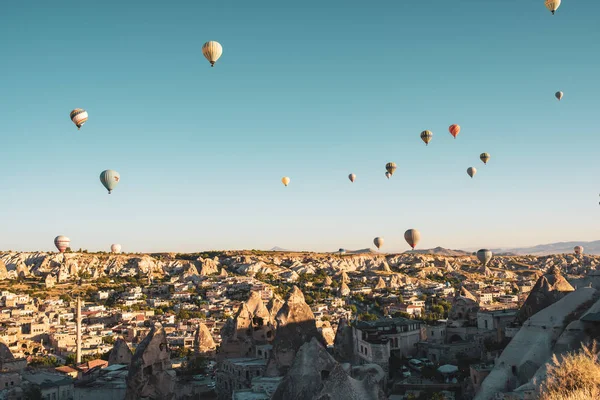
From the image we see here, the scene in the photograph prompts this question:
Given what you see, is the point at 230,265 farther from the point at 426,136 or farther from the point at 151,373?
the point at 151,373

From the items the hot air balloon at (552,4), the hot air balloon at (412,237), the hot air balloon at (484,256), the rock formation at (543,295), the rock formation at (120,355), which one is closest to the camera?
the rock formation at (543,295)

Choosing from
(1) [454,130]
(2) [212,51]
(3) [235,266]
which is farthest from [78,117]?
(3) [235,266]

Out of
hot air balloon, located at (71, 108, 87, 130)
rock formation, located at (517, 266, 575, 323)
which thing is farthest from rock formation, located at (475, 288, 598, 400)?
hot air balloon, located at (71, 108, 87, 130)

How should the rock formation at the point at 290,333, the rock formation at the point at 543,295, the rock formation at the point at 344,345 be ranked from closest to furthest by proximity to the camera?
the rock formation at the point at 290,333
the rock formation at the point at 543,295
the rock formation at the point at 344,345

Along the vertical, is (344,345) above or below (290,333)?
below

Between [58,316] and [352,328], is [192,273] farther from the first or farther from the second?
[352,328]

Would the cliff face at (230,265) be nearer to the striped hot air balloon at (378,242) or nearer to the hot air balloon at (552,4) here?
the striped hot air balloon at (378,242)

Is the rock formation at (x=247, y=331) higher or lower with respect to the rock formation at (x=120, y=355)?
higher

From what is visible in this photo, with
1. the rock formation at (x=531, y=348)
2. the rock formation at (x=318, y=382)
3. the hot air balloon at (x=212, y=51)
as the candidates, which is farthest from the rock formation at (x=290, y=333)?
the hot air balloon at (x=212, y=51)
